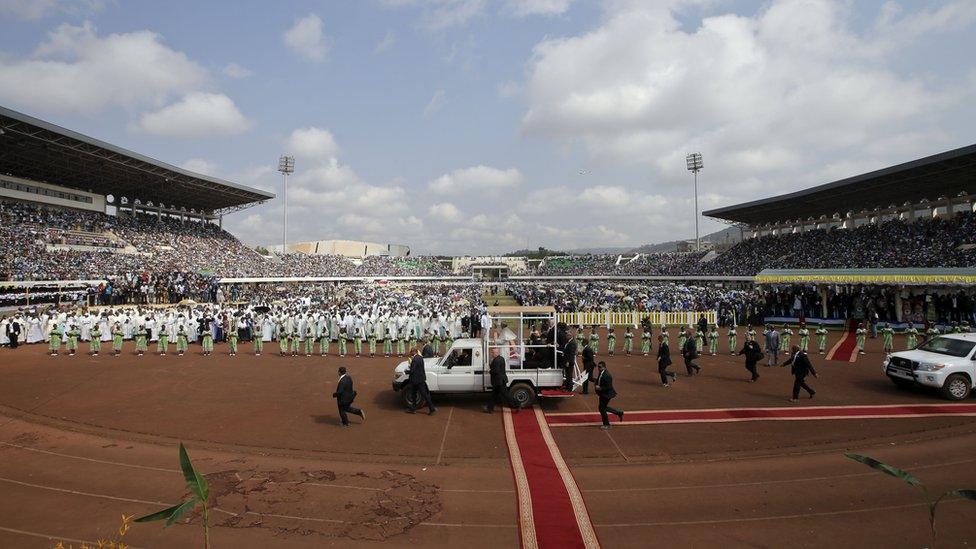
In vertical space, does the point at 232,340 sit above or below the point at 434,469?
above

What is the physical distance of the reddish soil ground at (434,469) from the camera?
643 centimetres

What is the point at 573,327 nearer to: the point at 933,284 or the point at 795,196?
the point at 933,284

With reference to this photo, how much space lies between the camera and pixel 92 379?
1508 centimetres

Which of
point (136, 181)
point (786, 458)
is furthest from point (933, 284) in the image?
point (136, 181)

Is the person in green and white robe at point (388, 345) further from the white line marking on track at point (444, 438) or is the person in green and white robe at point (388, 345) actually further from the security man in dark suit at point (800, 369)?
the security man in dark suit at point (800, 369)

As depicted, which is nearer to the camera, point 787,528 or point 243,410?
point 787,528

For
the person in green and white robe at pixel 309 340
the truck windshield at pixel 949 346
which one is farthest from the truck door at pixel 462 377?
the truck windshield at pixel 949 346

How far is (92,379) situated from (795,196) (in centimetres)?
5167

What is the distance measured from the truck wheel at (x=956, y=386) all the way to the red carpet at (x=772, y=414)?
46 centimetres

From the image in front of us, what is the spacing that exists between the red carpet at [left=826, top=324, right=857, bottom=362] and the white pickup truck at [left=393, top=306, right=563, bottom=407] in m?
12.2

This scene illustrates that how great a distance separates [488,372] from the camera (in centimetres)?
1197

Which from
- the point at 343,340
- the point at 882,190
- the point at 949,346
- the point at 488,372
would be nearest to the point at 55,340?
the point at 343,340

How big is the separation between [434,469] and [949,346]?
1323 centimetres

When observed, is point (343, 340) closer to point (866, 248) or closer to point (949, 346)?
point (949, 346)
